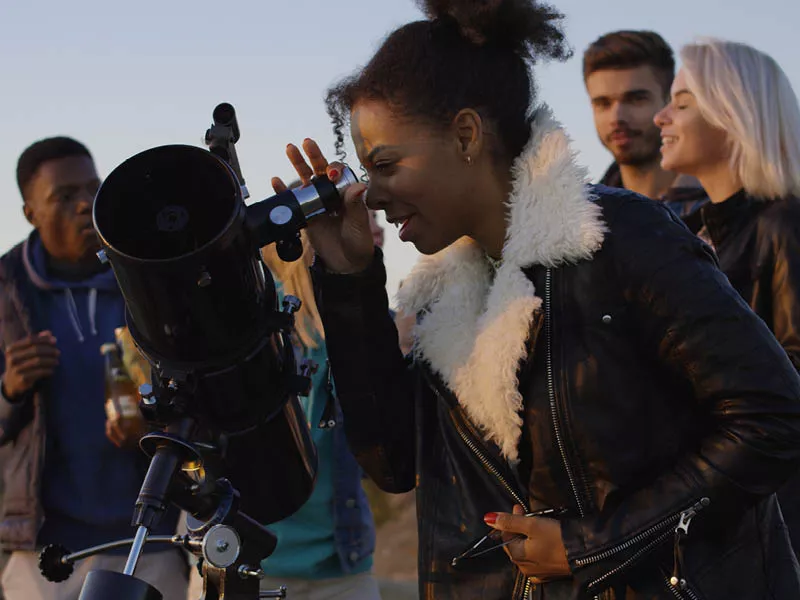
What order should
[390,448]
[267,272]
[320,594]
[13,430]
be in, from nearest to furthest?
[267,272]
[390,448]
[320,594]
[13,430]

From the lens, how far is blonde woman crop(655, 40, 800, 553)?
3.37 meters

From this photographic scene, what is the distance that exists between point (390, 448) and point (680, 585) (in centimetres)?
77

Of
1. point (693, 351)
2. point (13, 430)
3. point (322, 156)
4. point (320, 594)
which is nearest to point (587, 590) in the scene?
point (693, 351)

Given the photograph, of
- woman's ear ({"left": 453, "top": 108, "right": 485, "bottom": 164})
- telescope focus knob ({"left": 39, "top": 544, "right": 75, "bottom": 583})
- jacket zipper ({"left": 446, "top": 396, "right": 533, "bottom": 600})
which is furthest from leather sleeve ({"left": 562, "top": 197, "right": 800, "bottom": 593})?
telescope focus knob ({"left": 39, "top": 544, "right": 75, "bottom": 583})

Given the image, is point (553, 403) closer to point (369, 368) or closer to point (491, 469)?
point (491, 469)

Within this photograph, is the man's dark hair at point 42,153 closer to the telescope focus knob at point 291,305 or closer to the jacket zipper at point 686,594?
the telescope focus knob at point 291,305

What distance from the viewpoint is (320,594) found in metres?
3.79

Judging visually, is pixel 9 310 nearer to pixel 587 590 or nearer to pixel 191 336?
pixel 191 336

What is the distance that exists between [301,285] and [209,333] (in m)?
1.46

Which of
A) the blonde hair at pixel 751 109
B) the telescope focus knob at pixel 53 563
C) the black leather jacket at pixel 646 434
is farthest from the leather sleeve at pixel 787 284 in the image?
the telescope focus knob at pixel 53 563

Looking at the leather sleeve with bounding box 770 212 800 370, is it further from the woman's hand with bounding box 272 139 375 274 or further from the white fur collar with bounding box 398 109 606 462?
the woman's hand with bounding box 272 139 375 274

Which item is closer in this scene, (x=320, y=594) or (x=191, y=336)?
(x=191, y=336)

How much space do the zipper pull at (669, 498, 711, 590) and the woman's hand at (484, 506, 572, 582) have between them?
0.19m

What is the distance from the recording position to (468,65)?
2.45m
